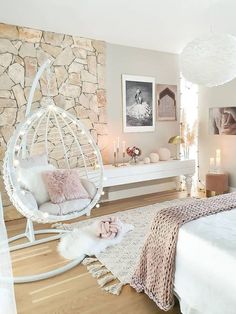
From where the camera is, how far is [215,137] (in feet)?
16.8

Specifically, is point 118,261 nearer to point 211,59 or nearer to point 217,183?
point 211,59

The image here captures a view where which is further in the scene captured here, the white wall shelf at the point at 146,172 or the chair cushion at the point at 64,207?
the white wall shelf at the point at 146,172

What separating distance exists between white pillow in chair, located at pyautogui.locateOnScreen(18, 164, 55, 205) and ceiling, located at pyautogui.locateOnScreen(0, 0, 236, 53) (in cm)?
181

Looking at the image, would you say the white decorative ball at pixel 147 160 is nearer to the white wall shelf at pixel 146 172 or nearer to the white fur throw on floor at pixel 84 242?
the white wall shelf at pixel 146 172

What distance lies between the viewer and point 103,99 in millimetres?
4406

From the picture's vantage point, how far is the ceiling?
296 centimetres

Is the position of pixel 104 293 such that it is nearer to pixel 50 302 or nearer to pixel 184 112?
pixel 50 302

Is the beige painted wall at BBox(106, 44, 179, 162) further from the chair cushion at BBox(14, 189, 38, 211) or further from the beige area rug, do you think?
the chair cushion at BBox(14, 189, 38, 211)

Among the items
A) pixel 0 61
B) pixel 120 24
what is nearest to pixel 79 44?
pixel 120 24

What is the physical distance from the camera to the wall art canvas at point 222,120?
474cm

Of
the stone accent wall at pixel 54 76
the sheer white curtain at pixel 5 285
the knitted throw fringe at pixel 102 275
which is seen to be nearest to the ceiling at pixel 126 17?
the stone accent wall at pixel 54 76

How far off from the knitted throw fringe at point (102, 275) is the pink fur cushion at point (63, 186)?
0.65m

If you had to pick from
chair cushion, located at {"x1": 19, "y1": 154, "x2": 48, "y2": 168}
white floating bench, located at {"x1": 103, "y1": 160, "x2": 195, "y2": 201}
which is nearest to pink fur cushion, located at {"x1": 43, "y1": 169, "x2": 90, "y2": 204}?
chair cushion, located at {"x1": 19, "y1": 154, "x2": 48, "y2": 168}

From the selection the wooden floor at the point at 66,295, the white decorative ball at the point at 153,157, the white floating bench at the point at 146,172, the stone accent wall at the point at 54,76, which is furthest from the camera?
the white decorative ball at the point at 153,157
